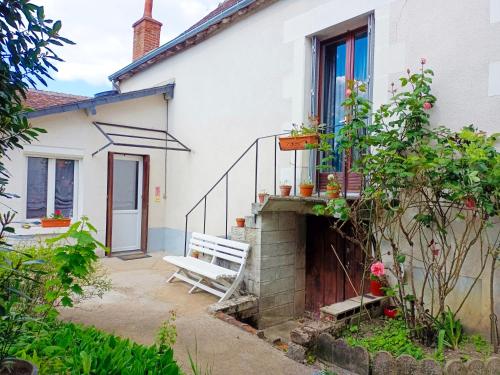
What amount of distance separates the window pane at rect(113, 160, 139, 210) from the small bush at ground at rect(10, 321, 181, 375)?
571 cm

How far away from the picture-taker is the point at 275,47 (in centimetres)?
648

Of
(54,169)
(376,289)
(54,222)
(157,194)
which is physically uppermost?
(54,169)

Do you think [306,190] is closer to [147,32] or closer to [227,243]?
[227,243]

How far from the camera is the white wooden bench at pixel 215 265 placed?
17.7 ft

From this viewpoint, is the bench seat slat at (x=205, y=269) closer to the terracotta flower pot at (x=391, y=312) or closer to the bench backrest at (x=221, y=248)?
the bench backrest at (x=221, y=248)

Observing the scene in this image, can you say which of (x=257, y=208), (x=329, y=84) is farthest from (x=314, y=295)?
(x=329, y=84)

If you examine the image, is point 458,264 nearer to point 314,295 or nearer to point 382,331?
point 382,331

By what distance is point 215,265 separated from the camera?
6008 millimetres

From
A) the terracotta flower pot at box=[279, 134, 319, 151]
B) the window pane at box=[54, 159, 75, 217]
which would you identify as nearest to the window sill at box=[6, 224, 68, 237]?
the window pane at box=[54, 159, 75, 217]

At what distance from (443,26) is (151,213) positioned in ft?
22.7

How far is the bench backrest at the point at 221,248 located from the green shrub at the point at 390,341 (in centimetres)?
204

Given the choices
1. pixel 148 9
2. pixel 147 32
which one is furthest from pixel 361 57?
pixel 148 9

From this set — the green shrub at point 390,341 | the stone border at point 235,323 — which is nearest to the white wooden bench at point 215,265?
the stone border at point 235,323

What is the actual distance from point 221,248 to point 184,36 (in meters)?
4.88
